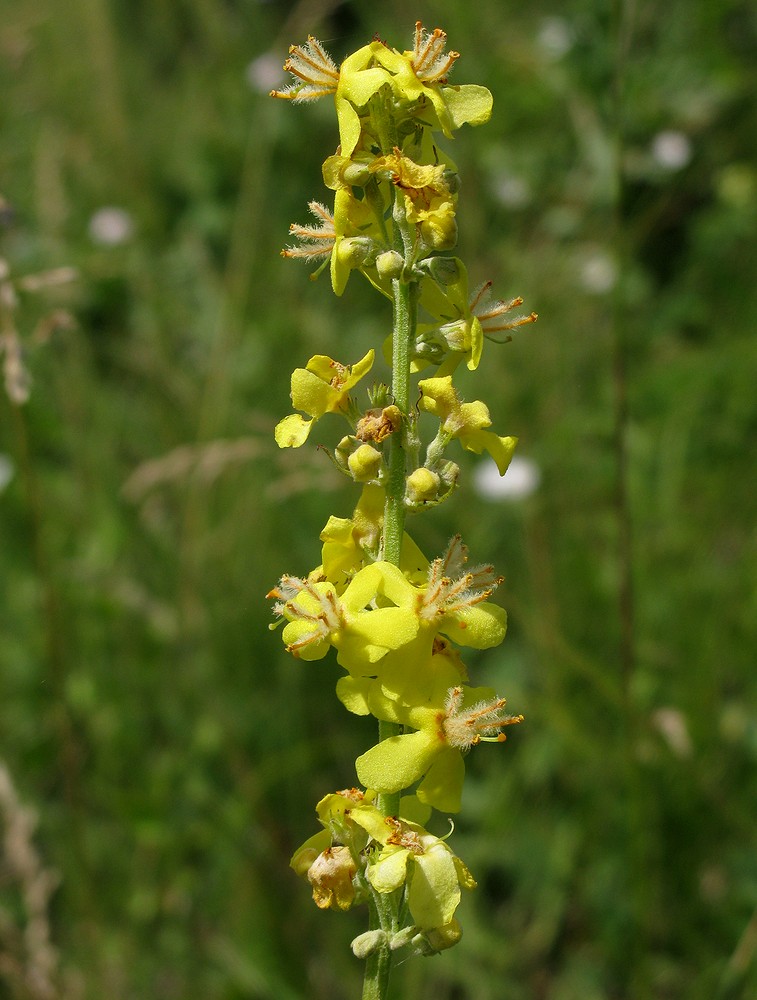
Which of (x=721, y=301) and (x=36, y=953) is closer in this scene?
(x=36, y=953)

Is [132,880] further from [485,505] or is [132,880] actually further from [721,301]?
[721,301]

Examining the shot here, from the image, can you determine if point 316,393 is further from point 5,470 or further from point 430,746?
point 5,470

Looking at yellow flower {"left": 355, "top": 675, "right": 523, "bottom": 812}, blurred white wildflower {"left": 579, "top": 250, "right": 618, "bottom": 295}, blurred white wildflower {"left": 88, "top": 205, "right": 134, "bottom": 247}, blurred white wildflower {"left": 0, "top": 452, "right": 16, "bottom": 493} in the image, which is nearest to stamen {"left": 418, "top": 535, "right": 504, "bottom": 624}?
yellow flower {"left": 355, "top": 675, "right": 523, "bottom": 812}

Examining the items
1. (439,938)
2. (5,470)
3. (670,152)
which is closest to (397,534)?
(439,938)

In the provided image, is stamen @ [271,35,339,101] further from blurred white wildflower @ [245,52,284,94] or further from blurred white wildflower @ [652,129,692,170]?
blurred white wildflower @ [652,129,692,170]

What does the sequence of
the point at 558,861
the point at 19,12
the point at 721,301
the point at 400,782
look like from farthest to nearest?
the point at 19,12 < the point at 721,301 < the point at 558,861 < the point at 400,782

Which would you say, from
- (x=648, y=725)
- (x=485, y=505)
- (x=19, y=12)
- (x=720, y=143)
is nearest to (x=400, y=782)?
(x=648, y=725)

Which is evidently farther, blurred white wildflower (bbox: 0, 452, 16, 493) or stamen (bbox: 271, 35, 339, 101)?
blurred white wildflower (bbox: 0, 452, 16, 493)
